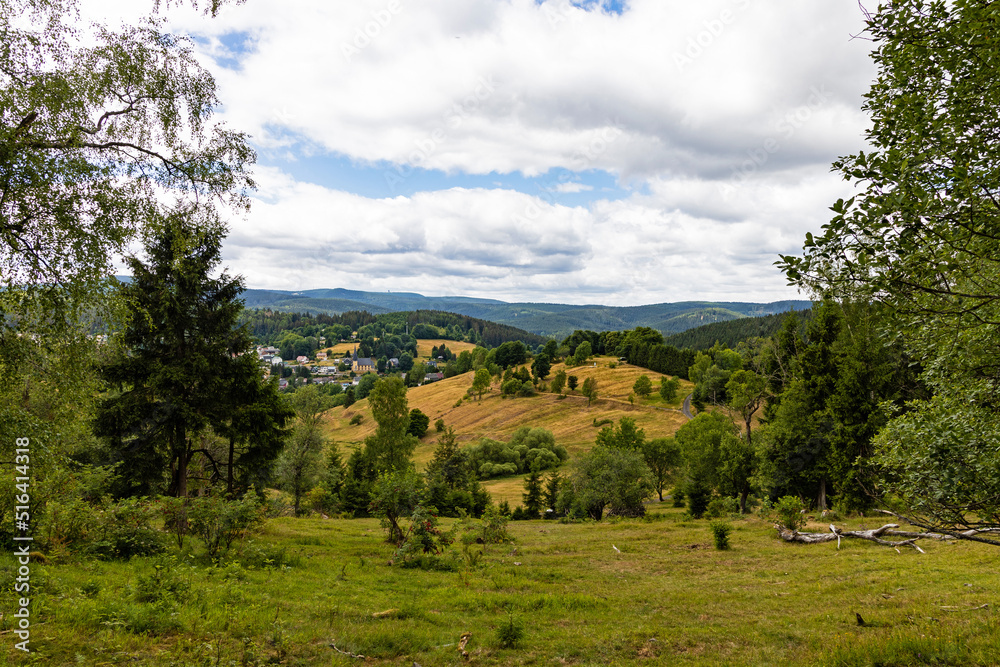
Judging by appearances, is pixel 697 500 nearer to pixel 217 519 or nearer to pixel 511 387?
pixel 217 519

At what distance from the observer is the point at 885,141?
548cm

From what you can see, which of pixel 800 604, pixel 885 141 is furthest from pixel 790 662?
pixel 885 141

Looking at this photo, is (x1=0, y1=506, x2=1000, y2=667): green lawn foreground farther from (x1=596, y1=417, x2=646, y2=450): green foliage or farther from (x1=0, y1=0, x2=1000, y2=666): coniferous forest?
(x1=596, y1=417, x2=646, y2=450): green foliage

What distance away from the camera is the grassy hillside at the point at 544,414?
69250 millimetres

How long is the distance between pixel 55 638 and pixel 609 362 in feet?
A: 357

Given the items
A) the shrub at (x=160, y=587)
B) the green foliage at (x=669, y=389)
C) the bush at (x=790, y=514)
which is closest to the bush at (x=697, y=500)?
the bush at (x=790, y=514)

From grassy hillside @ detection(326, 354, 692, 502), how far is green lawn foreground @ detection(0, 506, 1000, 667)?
41542 millimetres

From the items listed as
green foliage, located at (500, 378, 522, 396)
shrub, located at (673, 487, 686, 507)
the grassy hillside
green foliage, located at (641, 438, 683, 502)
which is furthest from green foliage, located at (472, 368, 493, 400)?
shrub, located at (673, 487, 686, 507)

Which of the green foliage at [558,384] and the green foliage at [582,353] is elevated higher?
the green foliage at [582,353]

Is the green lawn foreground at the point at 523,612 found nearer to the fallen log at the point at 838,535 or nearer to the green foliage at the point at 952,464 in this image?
the fallen log at the point at 838,535

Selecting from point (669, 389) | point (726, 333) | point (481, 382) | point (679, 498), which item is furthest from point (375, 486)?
point (726, 333)

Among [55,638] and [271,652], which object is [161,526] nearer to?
[55,638]

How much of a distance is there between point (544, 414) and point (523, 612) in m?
73.3

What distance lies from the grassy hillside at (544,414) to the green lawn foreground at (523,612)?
136ft
